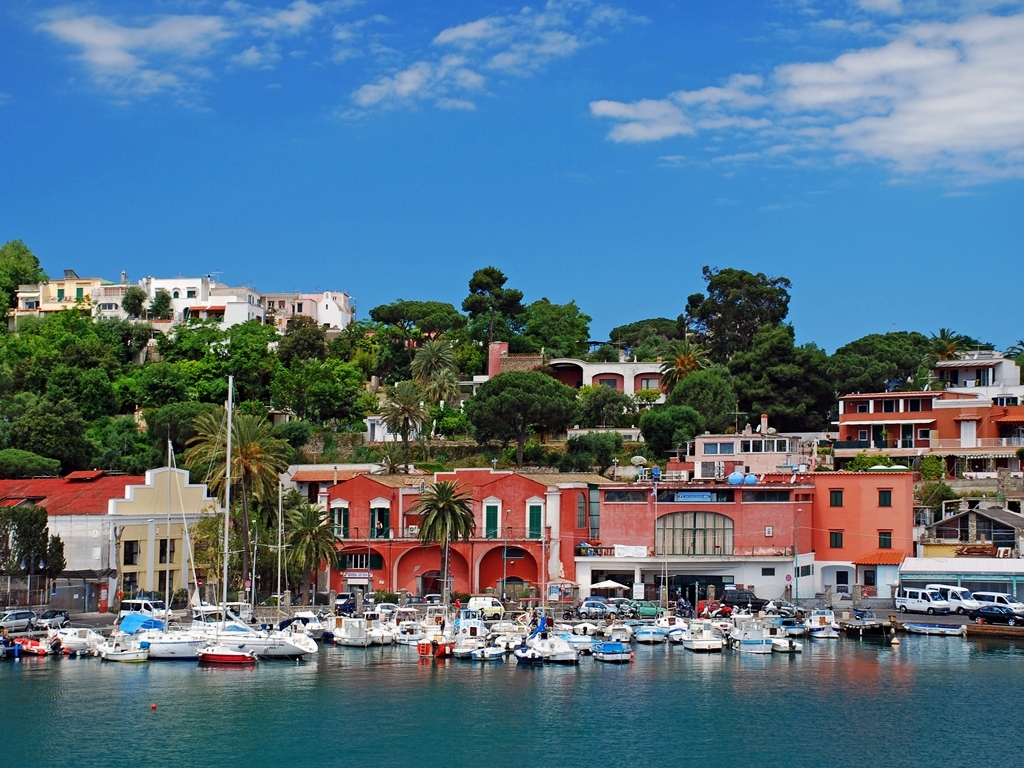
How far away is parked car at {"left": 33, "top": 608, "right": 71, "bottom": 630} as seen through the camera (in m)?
68.4

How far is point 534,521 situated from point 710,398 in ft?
94.4

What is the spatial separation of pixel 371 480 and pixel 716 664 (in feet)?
93.6

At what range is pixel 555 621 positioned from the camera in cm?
7200

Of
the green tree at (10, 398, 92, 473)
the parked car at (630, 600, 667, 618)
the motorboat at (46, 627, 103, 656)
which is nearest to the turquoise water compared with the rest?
the motorboat at (46, 627, 103, 656)

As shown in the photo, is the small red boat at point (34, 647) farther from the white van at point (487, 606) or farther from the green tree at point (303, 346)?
the green tree at point (303, 346)

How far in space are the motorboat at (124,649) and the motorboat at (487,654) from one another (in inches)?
592

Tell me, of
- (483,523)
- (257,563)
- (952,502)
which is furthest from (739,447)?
(257,563)

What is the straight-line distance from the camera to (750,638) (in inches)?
2682

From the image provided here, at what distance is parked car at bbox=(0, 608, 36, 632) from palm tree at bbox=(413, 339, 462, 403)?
47.5 metres

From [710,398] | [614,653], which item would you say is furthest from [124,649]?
[710,398]

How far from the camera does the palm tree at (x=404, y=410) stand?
3922 inches

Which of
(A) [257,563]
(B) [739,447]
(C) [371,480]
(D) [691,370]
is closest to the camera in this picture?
(A) [257,563]

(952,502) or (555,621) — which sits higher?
(952,502)

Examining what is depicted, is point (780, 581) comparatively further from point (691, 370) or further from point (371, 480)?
point (691, 370)
